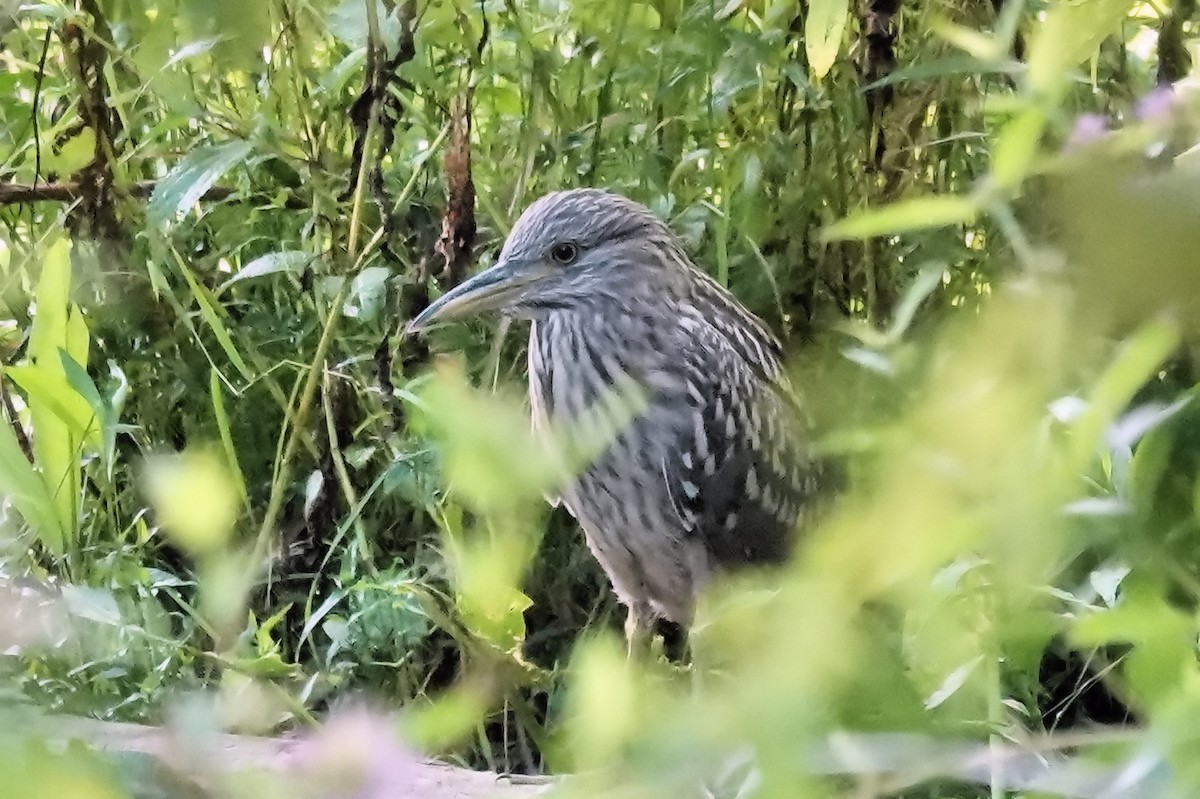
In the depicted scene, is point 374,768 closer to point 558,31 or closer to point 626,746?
point 626,746

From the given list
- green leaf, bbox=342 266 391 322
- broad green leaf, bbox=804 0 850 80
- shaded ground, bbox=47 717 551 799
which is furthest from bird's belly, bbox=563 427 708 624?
shaded ground, bbox=47 717 551 799

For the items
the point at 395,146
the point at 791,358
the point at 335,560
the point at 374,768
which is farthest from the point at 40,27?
the point at 374,768

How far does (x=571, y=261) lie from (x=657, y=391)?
210 millimetres

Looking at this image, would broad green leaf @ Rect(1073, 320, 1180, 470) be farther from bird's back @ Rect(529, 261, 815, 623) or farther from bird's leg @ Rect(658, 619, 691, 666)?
bird's leg @ Rect(658, 619, 691, 666)

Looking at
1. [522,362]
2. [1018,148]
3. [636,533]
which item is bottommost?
[636,533]

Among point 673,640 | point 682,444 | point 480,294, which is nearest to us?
point 480,294

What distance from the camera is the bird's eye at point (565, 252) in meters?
1.32

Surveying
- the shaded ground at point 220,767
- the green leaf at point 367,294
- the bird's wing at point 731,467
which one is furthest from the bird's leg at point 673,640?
the shaded ground at point 220,767

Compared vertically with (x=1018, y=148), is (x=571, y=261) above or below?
below

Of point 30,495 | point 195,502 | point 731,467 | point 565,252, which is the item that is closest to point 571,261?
point 565,252

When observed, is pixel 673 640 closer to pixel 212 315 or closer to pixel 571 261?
pixel 571 261

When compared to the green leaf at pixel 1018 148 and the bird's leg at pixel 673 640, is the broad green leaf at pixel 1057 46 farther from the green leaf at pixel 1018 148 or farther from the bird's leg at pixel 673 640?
the bird's leg at pixel 673 640

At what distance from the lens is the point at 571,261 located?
1384 millimetres

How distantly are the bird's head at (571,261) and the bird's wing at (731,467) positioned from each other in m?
0.11
